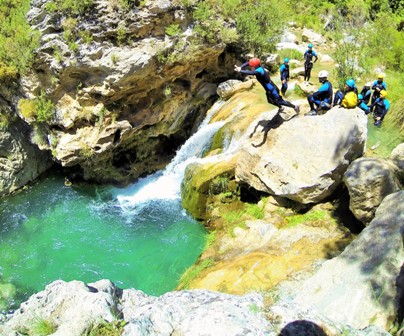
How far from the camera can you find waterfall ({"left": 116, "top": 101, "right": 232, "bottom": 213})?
13.8 m

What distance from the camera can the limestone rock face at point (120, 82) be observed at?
1224 cm

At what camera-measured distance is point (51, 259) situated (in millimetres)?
11398

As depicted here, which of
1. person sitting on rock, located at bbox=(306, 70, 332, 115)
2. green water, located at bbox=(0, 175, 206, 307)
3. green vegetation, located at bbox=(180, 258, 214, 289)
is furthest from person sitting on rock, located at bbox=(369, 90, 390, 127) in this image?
green vegetation, located at bbox=(180, 258, 214, 289)

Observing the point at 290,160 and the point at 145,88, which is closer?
the point at 290,160

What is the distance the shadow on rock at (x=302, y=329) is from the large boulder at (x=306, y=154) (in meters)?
5.87

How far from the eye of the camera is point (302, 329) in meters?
4.00

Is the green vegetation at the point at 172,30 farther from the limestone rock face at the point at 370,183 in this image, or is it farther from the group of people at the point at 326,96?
the limestone rock face at the point at 370,183

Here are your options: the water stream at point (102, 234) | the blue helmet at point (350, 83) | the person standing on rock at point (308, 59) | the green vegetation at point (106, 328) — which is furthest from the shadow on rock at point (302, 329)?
the person standing on rock at point (308, 59)

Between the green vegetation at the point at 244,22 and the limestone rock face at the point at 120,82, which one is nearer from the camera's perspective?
the limestone rock face at the point at 120,82

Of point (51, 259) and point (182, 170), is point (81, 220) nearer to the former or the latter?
point (51, 259)

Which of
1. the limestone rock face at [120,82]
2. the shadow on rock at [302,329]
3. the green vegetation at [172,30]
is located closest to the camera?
the shadow on rock at [302,329]

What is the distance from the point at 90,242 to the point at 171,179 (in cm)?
420

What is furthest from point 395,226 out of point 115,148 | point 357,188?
point 115,148

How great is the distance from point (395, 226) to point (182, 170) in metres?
9.33
